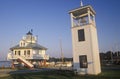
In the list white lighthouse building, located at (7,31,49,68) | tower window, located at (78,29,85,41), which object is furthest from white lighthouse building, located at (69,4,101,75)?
white lighthouse building, located at (7,31,49,68)

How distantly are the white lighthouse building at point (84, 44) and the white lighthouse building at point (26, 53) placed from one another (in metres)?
20.5

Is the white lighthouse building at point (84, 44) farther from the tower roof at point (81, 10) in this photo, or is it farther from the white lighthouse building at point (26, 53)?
the white lighthouse building at point (26, 53)

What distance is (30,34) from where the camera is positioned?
162 ft

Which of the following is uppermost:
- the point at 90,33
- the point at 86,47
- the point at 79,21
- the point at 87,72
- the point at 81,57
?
the point at 79,21

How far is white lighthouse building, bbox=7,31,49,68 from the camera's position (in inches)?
1624

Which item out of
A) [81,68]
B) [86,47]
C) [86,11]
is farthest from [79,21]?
[81,68]

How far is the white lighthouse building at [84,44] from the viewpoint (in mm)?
21391

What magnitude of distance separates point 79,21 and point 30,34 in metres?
28.2

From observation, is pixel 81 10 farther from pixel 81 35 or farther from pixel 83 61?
pixel 83 61

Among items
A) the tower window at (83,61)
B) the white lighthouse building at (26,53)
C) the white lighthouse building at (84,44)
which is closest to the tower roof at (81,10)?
the white lighthouse building at (84,44)

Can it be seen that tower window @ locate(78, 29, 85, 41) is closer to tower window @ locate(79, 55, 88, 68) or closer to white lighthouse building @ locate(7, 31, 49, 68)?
tower window @ locate(79, 55, 88, 68)

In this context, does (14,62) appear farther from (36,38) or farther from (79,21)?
(79,21)

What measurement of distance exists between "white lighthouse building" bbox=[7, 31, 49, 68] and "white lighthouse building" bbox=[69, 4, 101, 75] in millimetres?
20546

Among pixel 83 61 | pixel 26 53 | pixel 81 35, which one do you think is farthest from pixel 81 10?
pixel 26 53
